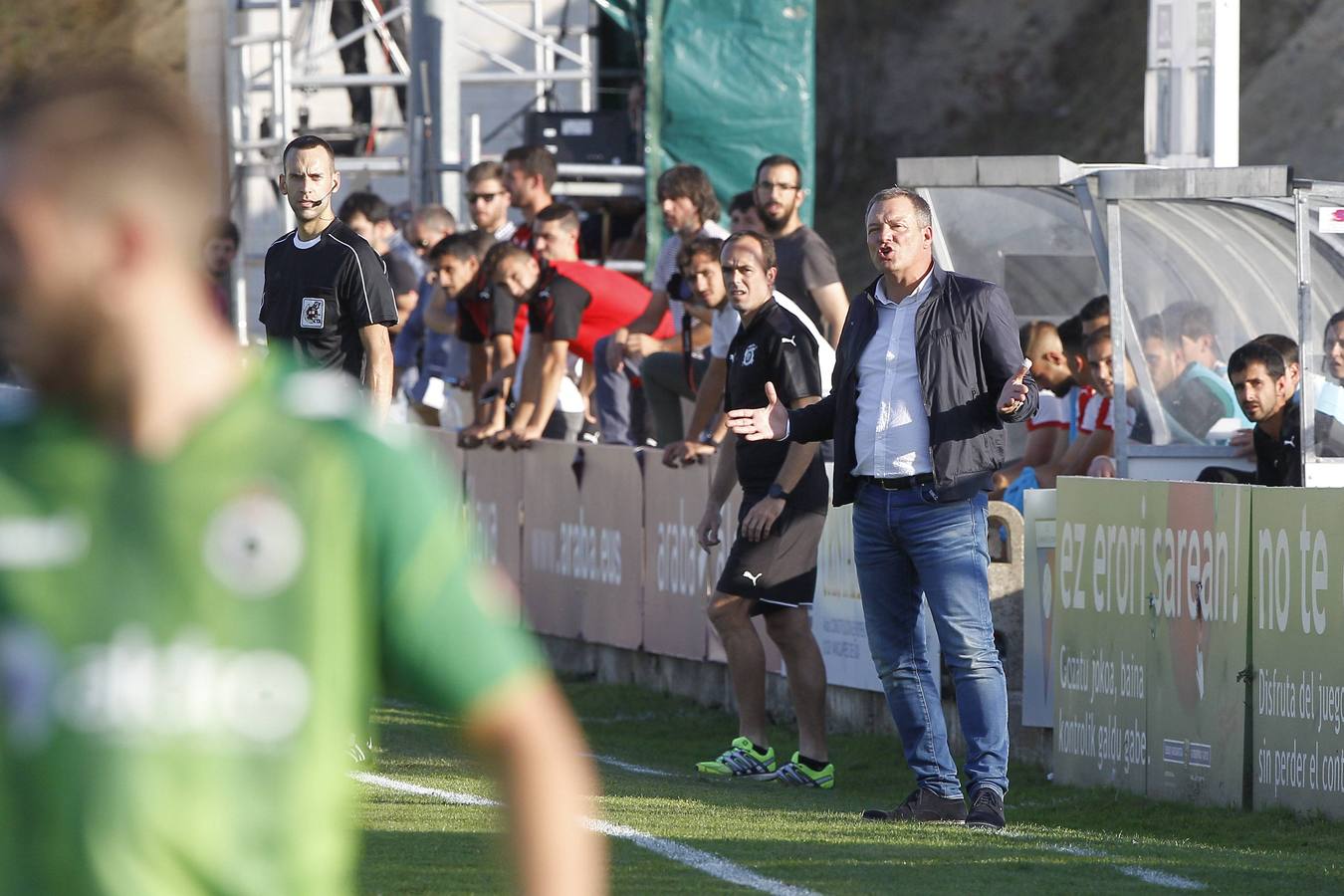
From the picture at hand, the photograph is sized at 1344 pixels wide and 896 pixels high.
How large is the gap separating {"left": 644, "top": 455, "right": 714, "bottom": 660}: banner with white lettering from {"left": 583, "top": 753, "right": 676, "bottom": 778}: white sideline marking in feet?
5.68

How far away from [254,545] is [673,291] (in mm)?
10585

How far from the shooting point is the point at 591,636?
13656 millimetres

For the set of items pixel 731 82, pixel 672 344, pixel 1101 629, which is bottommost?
pixel 1101 629

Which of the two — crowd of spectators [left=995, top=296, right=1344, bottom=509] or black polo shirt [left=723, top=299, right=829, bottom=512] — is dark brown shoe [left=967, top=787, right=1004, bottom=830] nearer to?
black polo shirt [left=723, top=299, right=829, bottom=512]

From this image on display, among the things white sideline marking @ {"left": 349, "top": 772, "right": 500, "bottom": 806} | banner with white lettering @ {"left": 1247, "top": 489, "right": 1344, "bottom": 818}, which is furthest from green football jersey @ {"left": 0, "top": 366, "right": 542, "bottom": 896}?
banner with white lettering @ {"left": 1247, "top": 489, "right": 1344, "bottom": 818}

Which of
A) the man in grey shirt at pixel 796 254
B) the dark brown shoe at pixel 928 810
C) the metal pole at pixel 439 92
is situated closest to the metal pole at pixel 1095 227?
the man in grey shirt at pixel 796 254

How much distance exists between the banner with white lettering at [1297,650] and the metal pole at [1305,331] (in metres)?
1.05

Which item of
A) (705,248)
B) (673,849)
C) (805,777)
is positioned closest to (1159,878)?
(673,849)

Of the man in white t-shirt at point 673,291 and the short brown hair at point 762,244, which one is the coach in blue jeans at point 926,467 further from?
Result: the man in white t-shirt at point 673,291

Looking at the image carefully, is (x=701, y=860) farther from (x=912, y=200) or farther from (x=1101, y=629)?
(x=1101, y=629)

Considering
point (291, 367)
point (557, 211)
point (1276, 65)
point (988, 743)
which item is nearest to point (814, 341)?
point (988, 743)

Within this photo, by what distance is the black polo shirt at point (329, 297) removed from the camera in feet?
30.1

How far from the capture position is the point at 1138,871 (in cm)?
735

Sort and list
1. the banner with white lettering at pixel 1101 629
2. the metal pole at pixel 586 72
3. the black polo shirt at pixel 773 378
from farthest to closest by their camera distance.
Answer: the metal pole at pixel 586 72, the black polo shirt at pixel 773 378, the banner with white lettering at pixel 1101 629
